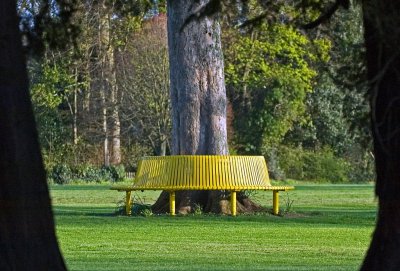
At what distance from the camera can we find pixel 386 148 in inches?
391

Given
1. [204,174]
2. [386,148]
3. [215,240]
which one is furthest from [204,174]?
[386,148]

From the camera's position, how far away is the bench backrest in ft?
83.5

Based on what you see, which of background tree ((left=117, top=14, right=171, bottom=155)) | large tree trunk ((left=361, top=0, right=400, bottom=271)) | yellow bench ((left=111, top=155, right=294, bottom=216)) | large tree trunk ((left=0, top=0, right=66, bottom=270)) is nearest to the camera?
large tree trunk ((left=0, top=0, right=66, bottom=270))

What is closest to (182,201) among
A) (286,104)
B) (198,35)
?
(198,35)

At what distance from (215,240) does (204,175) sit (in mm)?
6651

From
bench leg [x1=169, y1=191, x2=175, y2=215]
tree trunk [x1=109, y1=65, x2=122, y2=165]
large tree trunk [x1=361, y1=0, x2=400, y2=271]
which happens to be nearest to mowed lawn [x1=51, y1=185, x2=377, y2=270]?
bench leg [x1=169, y1=191, x2=175, y2=215]

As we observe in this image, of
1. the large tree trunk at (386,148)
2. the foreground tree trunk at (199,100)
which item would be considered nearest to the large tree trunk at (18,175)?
the large tree trunk at (386,148)

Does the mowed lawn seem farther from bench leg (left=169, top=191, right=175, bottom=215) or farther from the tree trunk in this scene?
the tree trunk

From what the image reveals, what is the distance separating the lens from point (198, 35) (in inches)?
1045

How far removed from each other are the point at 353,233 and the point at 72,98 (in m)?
44.4

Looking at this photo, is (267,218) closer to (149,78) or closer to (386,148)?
(386,148)

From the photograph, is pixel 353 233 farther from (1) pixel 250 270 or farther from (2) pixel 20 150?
(2) pixel 20 150

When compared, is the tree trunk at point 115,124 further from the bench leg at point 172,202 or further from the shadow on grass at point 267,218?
the bench leg at point 172,202

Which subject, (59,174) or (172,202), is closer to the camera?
(172,202)
